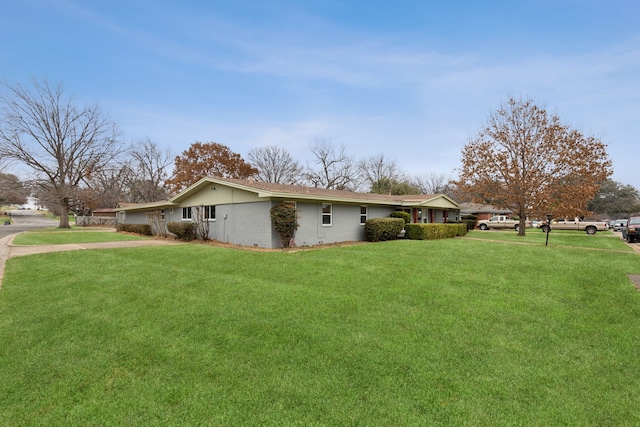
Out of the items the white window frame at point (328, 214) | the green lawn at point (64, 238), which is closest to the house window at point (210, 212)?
the green lawn at point (64, 238)

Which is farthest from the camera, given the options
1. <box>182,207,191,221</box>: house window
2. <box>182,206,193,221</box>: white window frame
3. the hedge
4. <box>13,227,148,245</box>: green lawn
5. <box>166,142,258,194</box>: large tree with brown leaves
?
<box>166,142,258,194</box>: large tree with brown leaves

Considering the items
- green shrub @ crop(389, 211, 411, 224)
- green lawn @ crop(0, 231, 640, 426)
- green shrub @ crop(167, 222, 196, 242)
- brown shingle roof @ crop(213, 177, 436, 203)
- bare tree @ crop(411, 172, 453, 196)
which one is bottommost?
green lawn @ crop(0, 231, 640, 426)

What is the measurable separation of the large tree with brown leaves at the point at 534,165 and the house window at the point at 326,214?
50.5 feet

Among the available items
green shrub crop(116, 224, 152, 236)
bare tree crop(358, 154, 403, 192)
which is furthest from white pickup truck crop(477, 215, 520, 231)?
green shrub crop(116, 224, 152, 236)

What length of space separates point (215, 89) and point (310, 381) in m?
17.2

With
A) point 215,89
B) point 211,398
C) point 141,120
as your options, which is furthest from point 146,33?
point 211,398

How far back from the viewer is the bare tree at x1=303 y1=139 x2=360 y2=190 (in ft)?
150

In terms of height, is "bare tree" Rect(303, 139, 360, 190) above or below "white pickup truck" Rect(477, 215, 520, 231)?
above

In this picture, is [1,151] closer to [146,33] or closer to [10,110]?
[10,110]

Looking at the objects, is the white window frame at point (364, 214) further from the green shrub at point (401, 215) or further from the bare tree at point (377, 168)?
the bare tree at point (377, 168)

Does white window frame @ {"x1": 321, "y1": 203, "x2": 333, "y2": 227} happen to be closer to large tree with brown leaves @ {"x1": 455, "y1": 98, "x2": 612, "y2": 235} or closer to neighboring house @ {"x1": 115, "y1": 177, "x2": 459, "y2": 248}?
neighboring house @ {"x1": 115, "y1": 177, "x2": 459, "y2": 248}

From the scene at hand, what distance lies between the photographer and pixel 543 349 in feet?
13.0

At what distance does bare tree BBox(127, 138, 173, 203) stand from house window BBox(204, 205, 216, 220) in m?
33.1

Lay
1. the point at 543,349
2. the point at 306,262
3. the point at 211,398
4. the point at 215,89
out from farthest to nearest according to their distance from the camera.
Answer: the point at 215,89 → the point at 306,262 → the point at 543,349 → the point at 211,398
